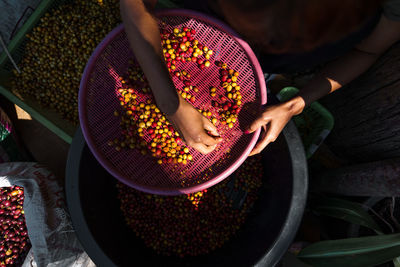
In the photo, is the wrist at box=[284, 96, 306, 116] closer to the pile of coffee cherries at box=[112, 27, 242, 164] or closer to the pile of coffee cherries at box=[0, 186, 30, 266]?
the pile of coffee cherries at box=[112, 27, 242, 164]

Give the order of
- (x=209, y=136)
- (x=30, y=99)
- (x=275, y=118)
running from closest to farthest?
(x=209, y=136), (x=275, y=118), (x=30, y=99)

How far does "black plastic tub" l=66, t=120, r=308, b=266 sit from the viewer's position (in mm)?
1398

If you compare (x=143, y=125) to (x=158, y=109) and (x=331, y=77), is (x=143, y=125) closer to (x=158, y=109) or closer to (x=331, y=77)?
(x=158, y=109)

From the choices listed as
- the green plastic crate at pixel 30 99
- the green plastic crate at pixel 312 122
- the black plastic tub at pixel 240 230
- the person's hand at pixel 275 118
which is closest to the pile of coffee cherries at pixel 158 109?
the person's hand at pixel 275 118

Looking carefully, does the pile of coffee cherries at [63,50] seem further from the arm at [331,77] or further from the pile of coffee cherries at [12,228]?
A: the arm at [331,77]

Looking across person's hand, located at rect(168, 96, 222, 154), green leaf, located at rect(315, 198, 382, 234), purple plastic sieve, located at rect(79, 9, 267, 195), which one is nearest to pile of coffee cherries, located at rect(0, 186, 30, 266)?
purple plastic sieve, located at rect(79, 9, 267, 195)

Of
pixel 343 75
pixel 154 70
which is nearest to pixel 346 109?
pixel 343 75

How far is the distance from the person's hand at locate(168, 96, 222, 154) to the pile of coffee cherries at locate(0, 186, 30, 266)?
1.49 meters

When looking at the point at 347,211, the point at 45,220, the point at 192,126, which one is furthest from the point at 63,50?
the point at 347,211

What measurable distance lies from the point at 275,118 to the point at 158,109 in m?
0.61

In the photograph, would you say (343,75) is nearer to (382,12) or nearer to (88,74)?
(382,12)

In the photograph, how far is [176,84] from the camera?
144 centimetres

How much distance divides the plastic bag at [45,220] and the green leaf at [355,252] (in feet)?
4.95

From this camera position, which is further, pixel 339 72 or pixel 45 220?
pixel 45 220
